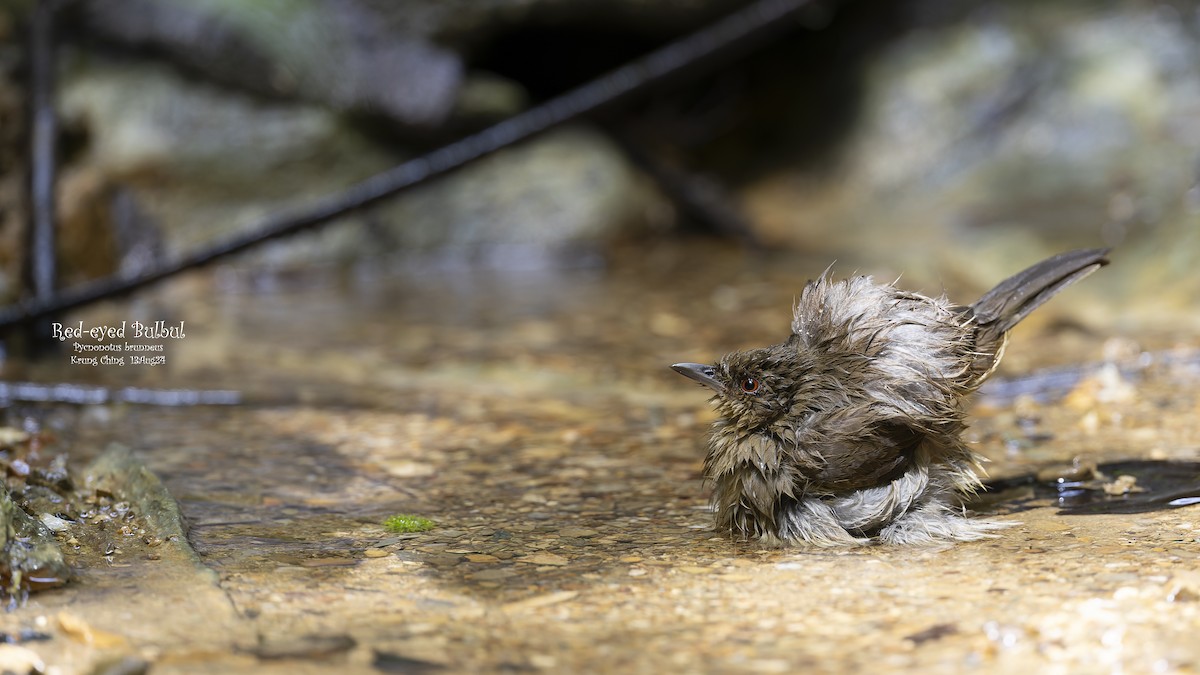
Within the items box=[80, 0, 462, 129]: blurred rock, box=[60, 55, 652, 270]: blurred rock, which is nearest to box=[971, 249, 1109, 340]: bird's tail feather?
box=[60, 55, 652, 270]: blurred rock

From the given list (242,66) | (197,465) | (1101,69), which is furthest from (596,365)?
(1101,69)

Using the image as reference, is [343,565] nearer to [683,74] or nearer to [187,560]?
[187,560]

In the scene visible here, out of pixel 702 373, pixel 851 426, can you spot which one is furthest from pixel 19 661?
pixel 851 426

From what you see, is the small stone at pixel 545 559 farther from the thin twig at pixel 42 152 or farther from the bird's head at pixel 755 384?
the thin twig at pixel 42 152

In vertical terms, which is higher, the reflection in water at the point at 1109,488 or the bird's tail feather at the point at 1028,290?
the bird's tail feather at the point at 1028,290

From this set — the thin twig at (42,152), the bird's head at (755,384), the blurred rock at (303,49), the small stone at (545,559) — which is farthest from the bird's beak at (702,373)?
the blurred rock at (303,49)

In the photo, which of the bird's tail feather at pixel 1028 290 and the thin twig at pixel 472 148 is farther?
the thin twig at pixel 472 148

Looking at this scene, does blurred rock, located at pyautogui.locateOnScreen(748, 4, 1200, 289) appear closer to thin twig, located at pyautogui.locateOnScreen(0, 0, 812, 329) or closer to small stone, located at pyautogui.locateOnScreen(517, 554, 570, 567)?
thin twig, located at pyautogui.locateOnScreen(0, 0, 812, 329)
